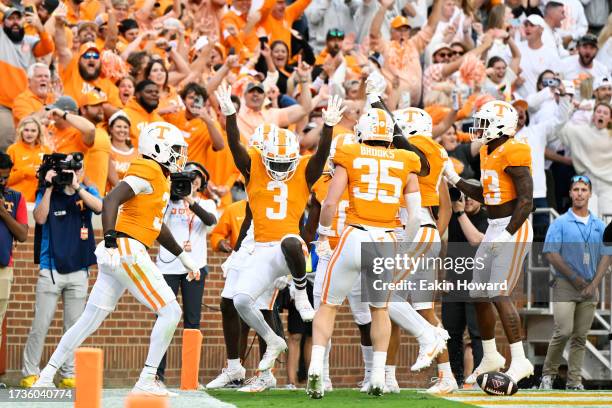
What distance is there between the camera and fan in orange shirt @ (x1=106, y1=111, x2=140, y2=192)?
1406 cm

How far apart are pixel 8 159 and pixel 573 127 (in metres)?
7.85

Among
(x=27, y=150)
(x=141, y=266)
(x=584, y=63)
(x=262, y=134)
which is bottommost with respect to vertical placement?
(x=141, y=266)

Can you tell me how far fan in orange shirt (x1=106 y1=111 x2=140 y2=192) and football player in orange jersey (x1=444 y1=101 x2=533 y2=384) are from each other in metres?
4.34

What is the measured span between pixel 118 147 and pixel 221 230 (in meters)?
1.52

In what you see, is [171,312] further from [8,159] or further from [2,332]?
[2,332]

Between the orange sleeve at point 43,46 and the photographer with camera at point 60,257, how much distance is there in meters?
3.12

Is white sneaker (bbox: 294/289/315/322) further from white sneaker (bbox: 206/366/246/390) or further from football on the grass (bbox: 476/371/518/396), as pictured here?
football on the grass (bbox: 476/371/518/396)

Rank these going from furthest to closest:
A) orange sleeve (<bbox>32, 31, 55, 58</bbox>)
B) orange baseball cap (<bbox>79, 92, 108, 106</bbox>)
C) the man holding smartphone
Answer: orange sleeve (<bbox>32, 31, 55, 58</bbox>)
the man holding smartphone
orange baseball cap (<bbox>79, 92, 108, 106</bbox>)

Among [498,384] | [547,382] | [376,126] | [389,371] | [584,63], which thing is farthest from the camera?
[584,63]

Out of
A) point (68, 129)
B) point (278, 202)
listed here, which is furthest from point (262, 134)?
point (68, 129)

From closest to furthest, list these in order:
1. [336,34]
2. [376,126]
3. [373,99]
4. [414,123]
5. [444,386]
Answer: [376,126], [444,386], [373,99], [414,123], [336,34]

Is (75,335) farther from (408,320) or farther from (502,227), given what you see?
(502,227)

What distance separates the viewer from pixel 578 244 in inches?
544

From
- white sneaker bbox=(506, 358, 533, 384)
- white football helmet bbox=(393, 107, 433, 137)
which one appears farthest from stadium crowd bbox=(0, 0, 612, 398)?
white sneaker bbox=(506, 358, 533, 384)
